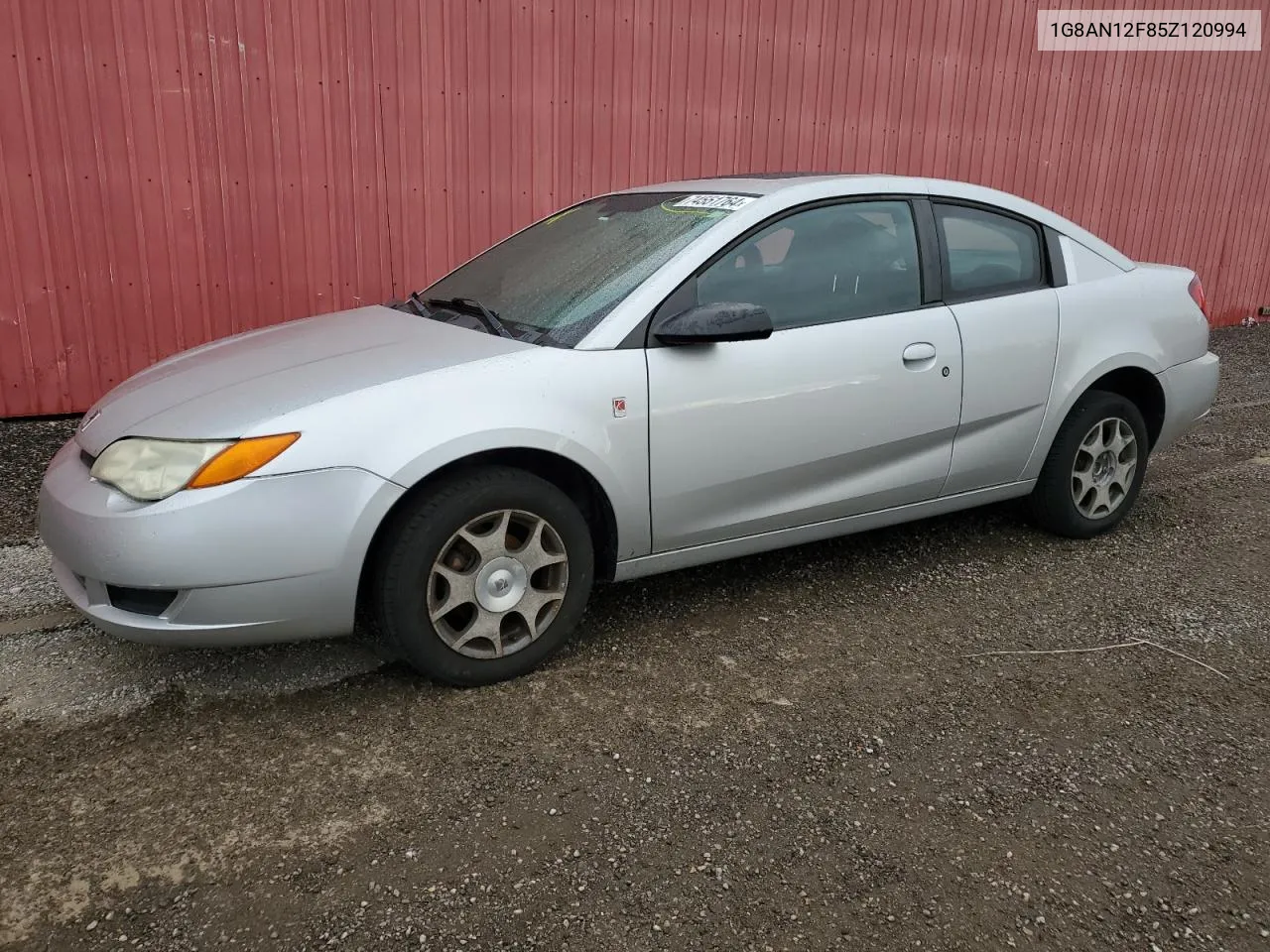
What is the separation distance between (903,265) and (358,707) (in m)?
2.48

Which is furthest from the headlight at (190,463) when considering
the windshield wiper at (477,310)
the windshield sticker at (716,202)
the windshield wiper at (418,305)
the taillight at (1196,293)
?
the taillight at (1196,293)

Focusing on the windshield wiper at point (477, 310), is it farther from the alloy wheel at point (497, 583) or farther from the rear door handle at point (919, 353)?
the rear door handle at point (919, 353)

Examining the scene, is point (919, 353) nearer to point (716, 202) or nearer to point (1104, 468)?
point (716, 202)

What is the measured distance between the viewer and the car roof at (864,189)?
352 cm

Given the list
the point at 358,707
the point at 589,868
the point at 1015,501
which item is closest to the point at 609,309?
the point at 358,707

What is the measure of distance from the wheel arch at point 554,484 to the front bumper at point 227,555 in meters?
0.10

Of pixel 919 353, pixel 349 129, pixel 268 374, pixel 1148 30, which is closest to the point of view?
pixel 268 374

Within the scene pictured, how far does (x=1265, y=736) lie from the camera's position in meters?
2.82

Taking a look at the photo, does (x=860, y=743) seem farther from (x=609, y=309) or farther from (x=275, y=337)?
(x=275, y=337)

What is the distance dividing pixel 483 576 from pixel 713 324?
1.06m

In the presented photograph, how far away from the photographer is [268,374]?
9.66 ft

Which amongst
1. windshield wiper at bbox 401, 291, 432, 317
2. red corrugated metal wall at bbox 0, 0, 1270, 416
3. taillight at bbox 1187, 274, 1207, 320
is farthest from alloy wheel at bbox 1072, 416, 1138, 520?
red corrugated metal wall at bbox 0, 0, 1270, 416

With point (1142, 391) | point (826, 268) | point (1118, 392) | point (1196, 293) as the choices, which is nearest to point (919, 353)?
point (826, 268)

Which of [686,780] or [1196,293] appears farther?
[1196,293]
